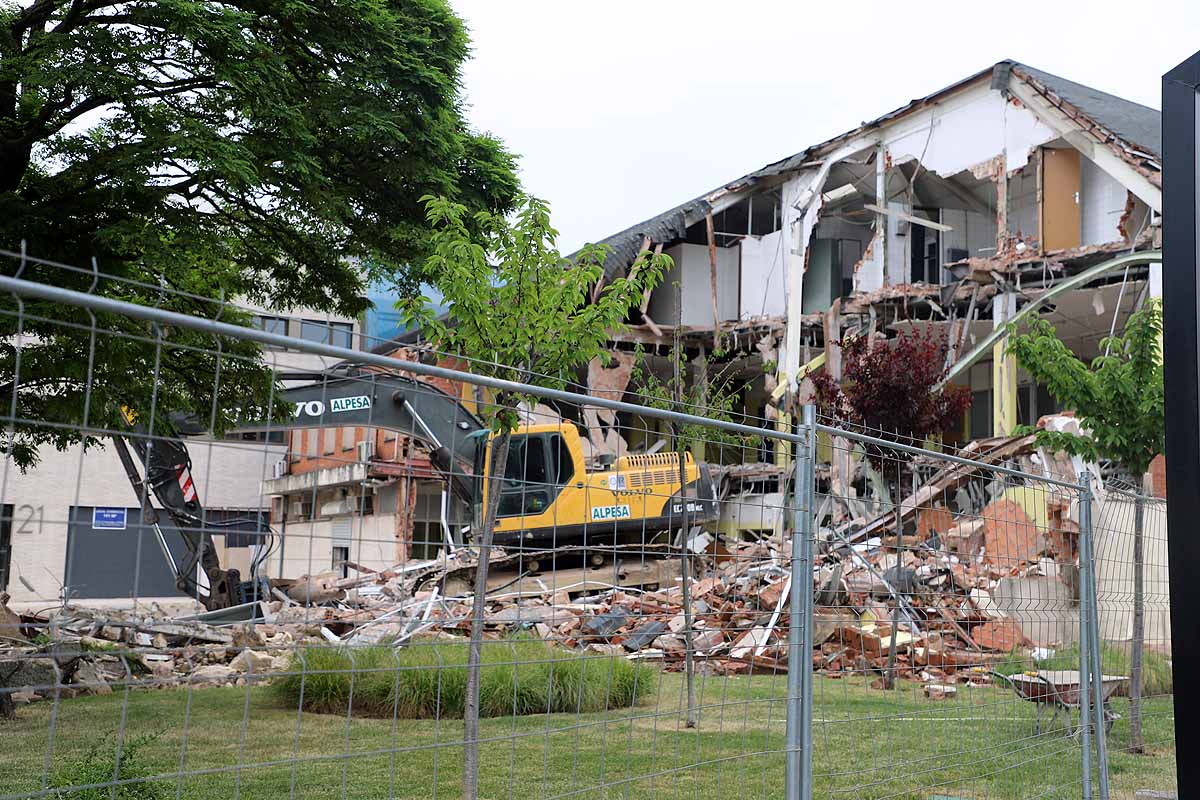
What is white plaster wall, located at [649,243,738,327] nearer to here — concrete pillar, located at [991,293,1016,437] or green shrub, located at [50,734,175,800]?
concrete pillar, located at [991,293,1016,437]

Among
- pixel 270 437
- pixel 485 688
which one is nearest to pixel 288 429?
pixel 270 437

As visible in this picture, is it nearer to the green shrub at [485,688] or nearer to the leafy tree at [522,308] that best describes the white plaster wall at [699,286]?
the green shrub at [485,688]

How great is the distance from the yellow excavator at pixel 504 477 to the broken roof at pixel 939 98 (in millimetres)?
5617

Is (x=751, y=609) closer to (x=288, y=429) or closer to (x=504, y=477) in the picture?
(x=504, y=477)

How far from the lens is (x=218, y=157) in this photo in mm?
10367

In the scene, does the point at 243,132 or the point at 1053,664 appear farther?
the point at 243,132

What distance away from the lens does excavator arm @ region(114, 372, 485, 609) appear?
3281mm

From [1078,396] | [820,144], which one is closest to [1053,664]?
[1078,396]

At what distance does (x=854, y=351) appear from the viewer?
77.0 ft

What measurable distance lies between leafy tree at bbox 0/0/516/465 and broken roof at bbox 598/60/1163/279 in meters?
6.25

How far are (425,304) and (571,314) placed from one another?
131 centimetres

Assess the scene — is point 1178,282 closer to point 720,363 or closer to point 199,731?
point 199,731

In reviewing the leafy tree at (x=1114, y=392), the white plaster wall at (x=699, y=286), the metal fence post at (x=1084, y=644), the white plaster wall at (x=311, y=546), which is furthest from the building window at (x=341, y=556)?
the white plaster wall at (x=699, y=286)

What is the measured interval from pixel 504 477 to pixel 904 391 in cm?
1835
